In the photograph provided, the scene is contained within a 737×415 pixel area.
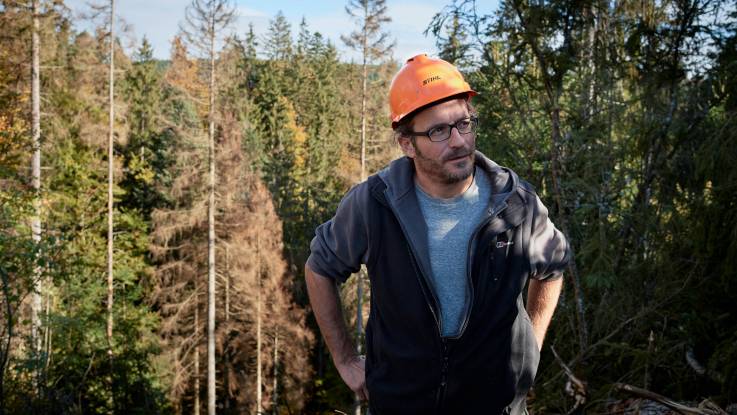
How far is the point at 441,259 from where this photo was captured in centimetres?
230

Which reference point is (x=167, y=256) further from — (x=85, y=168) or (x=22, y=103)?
(x=22, y=103)

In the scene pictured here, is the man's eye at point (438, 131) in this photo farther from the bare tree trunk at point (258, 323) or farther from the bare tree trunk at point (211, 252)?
the bare tree trunk at point (258, 323)

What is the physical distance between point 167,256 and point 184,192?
18.6 feet

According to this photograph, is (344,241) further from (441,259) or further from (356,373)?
(356,373)

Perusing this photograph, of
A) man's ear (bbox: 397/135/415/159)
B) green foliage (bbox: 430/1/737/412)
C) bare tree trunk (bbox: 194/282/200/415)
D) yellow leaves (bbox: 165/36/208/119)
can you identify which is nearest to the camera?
man's ear (bbox: 397/135/415/159)

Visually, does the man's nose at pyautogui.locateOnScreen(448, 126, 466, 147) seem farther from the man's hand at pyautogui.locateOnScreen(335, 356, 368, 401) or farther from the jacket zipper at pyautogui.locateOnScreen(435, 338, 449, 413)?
the man's hand at pyautogui.locateOnScreen(335, 356, 368, 401)

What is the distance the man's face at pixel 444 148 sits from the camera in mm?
2328

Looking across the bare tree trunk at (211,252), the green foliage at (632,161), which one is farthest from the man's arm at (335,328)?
the bare tree trunk at (211,252)

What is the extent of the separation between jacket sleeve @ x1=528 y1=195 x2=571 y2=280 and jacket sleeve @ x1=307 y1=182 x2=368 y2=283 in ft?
2.07

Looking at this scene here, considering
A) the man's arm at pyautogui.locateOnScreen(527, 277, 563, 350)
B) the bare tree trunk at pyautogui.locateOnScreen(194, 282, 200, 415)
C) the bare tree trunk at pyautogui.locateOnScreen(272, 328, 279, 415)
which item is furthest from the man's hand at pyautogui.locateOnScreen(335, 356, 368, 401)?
the bare tree trunk at pyautogui.locateOnScreen(272, 328, 279, 415)

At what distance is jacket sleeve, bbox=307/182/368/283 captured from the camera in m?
2.38

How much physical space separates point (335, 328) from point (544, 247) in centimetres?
89

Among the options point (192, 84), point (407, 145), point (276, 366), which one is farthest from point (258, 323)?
point (407, 145)

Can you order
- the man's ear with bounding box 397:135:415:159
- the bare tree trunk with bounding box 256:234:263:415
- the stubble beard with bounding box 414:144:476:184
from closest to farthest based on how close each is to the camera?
1. the stubble beard with bounding box 414:144:476:184
2. the man's ear with bounding box 397:135:415:159
3. the bare tree trunk with bounding box 256:234:263:415
